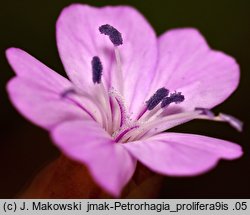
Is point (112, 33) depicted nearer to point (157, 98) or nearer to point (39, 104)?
point (157, 98)

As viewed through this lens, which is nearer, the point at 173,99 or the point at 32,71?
the point at 32,71

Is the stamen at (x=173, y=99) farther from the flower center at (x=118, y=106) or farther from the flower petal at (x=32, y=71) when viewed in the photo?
the flower petal at (x=32, y=71)

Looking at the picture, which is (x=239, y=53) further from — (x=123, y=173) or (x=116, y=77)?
(x=123, y=173)

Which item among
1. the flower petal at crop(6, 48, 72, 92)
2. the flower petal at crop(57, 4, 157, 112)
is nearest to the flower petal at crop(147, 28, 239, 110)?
the flower petal at crop(57, 4, 157, 112)

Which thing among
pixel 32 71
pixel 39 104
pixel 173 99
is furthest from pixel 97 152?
pixel 173 99

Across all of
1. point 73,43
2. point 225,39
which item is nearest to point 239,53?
point 225,39

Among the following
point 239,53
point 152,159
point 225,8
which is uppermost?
point 152,159
